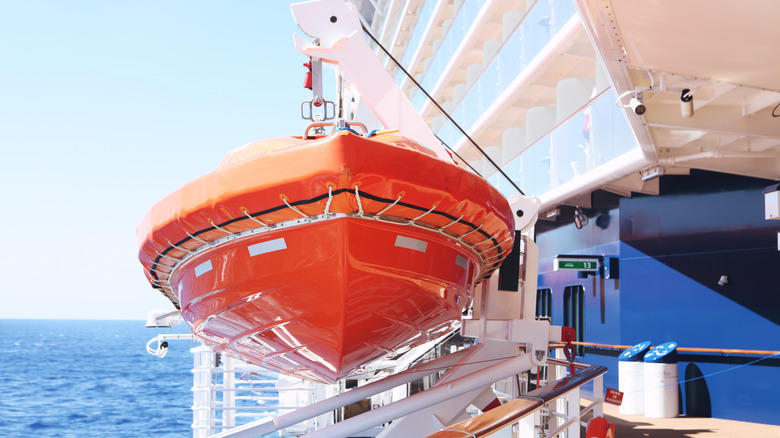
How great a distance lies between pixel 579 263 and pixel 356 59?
20.5ft

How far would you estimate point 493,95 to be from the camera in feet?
42.0

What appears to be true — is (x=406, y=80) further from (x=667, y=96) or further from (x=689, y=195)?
(x=667, y=96)

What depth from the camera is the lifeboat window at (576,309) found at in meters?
11.3

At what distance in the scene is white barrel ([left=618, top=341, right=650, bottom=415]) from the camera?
774 centimetres

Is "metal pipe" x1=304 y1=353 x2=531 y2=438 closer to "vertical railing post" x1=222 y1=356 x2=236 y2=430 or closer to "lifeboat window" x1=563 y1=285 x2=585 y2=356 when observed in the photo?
"vertical railing post" x1=222 y1=356 x2=236 y2=430

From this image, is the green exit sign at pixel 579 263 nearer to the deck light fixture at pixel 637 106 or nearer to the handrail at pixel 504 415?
the deck light fixture at pixel 637 106

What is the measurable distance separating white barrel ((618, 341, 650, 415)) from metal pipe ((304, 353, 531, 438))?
183 inches

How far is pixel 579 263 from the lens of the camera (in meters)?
10.3

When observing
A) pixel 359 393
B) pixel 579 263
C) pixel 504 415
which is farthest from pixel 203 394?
pixel 579 263

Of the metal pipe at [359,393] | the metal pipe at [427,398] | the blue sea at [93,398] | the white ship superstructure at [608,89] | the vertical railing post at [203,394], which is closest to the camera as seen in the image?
the metal pipe at [427,398]

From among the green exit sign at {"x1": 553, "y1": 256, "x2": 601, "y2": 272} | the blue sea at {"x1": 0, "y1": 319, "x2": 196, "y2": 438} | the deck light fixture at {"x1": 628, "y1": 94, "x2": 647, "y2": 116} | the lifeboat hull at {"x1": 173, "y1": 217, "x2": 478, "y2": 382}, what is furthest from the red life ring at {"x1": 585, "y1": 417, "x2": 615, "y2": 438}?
the blue sea at {"x1": 0, "y1": 319, "x2": 196, "y2": 438}

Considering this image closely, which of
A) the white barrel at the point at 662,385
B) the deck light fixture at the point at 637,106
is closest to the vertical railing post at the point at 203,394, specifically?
the deck light fixture at the point at 637,106

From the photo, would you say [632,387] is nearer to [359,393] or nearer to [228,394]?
[228,394]

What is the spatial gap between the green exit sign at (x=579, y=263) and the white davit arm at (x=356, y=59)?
5687mm
